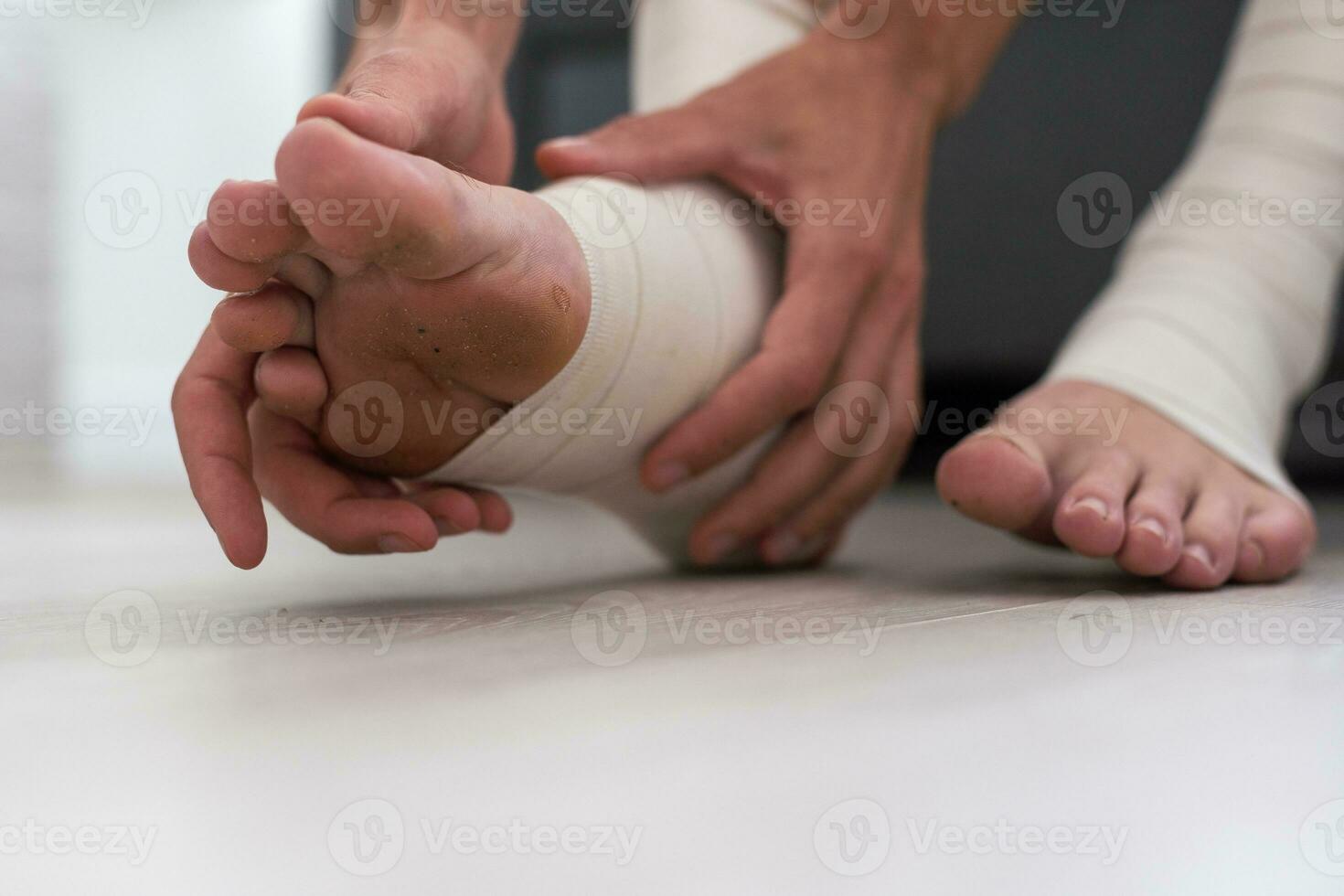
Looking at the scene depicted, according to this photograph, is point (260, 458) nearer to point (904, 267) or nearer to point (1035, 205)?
point (904, 267)

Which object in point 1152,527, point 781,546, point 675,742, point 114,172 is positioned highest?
point 675,742

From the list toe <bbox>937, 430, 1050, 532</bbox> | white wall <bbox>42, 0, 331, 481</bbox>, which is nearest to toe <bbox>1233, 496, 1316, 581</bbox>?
toe <bbox>937, 430, 1050, 532</bbox>

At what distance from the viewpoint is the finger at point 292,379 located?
0.52m

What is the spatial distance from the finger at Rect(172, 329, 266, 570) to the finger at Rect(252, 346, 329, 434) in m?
0.02

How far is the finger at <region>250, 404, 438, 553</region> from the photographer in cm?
56

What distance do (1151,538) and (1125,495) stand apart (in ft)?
0.16

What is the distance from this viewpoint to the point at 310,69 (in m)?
2.73

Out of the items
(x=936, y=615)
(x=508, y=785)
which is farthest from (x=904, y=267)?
→ (x=508, y=785)

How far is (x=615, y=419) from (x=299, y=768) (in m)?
0.33

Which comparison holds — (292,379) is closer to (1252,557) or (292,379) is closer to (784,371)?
(784,371)

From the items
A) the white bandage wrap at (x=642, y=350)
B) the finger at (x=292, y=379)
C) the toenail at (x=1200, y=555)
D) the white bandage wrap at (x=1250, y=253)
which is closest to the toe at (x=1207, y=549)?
the toenail at (x=1200, y=555)

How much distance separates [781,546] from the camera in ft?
2.59

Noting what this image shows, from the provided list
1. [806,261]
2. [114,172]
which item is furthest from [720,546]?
[114,172]

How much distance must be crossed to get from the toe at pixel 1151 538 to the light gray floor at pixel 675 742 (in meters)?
0.02
